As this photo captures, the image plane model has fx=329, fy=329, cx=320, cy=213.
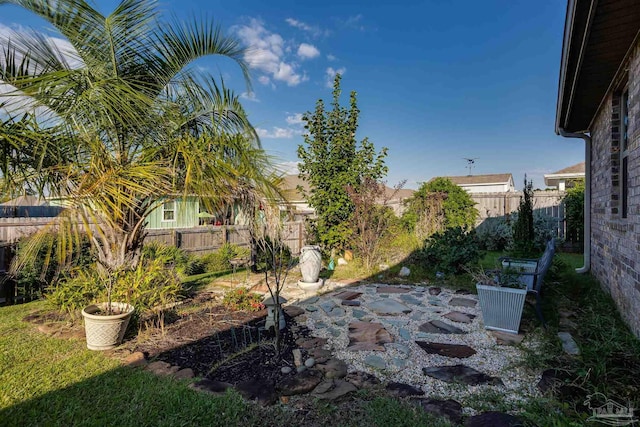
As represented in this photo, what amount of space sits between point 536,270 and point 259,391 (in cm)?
341

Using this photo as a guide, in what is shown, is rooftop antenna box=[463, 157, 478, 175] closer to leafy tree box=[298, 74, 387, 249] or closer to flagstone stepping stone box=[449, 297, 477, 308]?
leafy tree box=[298, 74, 387, 249]

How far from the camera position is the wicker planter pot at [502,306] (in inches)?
134

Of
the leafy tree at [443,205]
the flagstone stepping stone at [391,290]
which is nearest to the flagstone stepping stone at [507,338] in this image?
the flagstone stepping stone at [391,290]

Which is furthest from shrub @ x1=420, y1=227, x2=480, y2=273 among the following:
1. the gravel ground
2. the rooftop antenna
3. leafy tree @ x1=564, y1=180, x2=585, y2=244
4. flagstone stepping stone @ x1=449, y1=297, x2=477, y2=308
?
the rooftop antenna

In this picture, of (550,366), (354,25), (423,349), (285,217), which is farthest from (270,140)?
(354,25)

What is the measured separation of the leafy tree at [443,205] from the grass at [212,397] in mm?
7205

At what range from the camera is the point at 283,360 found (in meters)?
3.01

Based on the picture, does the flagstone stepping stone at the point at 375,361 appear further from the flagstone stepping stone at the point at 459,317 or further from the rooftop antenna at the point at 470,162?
the rooftop antenna at the point at 470,162

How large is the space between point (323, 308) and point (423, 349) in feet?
5.73

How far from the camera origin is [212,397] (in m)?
2.31

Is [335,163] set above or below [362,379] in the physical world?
above

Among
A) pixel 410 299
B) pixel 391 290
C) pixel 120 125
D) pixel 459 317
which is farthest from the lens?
pixel 391 290

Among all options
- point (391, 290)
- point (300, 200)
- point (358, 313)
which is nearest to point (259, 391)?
point (358, 313)

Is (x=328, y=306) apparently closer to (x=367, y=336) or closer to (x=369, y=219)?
(x=367, y=336)
